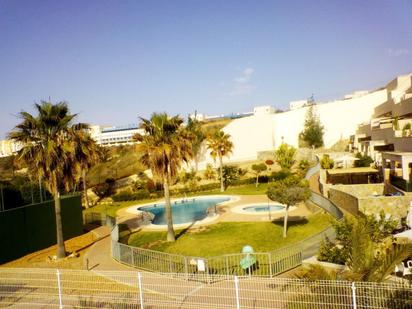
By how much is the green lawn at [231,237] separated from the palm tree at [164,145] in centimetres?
305

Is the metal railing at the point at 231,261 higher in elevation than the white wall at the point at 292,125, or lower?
lower

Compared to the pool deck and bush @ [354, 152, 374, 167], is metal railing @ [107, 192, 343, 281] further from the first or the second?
bush @ [354, 152, 374, 167]

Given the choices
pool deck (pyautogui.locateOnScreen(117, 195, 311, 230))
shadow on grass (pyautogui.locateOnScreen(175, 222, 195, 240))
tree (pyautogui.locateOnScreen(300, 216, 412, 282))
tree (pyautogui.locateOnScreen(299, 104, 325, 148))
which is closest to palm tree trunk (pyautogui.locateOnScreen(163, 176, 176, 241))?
shadow on grass (pyautogui.locateOnScreen(175, 222, 195, 240))

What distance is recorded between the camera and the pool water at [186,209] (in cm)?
3118

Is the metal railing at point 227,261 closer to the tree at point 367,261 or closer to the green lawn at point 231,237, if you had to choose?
the green lawn at point 231,237

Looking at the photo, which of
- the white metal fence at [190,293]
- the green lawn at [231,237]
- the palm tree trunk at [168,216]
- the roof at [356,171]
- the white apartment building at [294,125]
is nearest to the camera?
the white metal fence at [190,293]

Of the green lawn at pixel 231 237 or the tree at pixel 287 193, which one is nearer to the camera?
the green lawn at pixel 231 237

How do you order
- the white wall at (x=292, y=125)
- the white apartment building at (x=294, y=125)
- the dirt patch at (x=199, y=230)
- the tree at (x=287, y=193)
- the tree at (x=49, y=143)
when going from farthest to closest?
the white wall at (x=292, y=125) < the white apartment building at (x=294, y=125) < the dirt patch at (x=199, y=230) < the tree at (x=287, y=193) < the tree at (x=49, y=143)

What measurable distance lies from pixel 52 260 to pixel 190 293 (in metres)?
10.0

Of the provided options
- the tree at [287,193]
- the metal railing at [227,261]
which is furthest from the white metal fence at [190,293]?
the tree at [287,193]

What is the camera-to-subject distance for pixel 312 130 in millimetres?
55562

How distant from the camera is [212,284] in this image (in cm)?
1269

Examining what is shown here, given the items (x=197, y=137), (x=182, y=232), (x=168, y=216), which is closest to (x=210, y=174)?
(x=197, y=137)

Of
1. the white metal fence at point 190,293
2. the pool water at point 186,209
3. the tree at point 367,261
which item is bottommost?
the pool water at point 186,209
